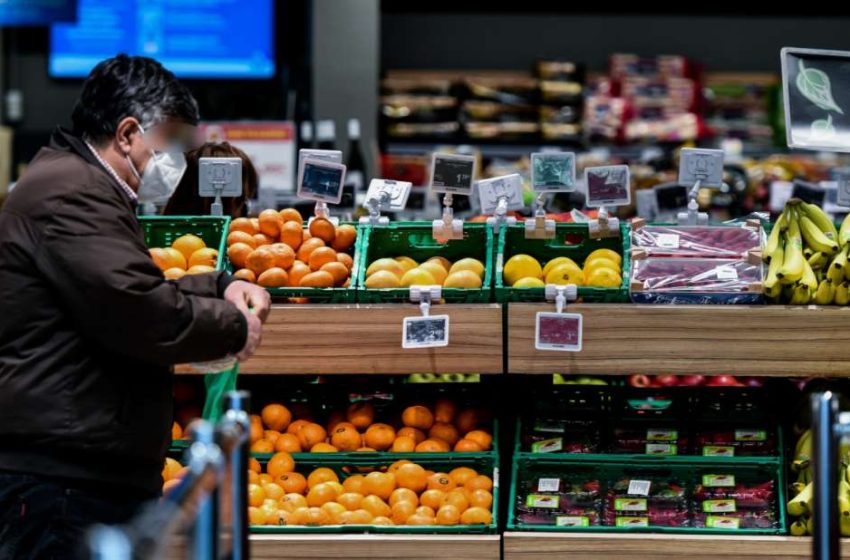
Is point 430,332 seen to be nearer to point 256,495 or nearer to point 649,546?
point 256,495

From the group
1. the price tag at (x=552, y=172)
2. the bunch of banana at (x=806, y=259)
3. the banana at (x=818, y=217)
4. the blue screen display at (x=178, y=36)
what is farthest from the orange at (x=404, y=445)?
the blue screen display at (x=178, y=36)

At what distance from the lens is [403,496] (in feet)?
12.8

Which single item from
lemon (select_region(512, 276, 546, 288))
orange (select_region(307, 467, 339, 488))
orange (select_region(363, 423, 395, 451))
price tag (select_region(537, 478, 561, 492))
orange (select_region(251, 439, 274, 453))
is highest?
lemon (select_region(512, 276, 546, 288))

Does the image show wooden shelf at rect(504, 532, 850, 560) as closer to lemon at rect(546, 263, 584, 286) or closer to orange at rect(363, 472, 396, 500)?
orange at rect(363, 472, 396, 500)

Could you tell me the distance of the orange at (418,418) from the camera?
4188 mm

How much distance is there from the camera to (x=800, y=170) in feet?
30.5

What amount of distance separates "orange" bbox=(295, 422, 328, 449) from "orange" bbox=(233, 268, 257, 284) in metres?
0.47

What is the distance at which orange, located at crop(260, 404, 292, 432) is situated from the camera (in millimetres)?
4199

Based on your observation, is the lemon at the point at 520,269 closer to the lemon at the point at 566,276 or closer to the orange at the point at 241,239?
the lemon at the point at 566,276

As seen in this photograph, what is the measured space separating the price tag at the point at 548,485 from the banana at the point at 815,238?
0.99m

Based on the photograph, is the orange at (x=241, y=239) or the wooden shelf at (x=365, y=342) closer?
the wooden shelf at (x=365, y=342)

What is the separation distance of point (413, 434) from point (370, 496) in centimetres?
30

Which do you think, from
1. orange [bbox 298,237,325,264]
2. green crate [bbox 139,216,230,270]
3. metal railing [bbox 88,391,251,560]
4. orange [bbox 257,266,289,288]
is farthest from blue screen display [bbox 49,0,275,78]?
metal railing [bbox 88,391,251,560]

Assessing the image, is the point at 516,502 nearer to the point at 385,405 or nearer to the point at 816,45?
the point at 385,405
